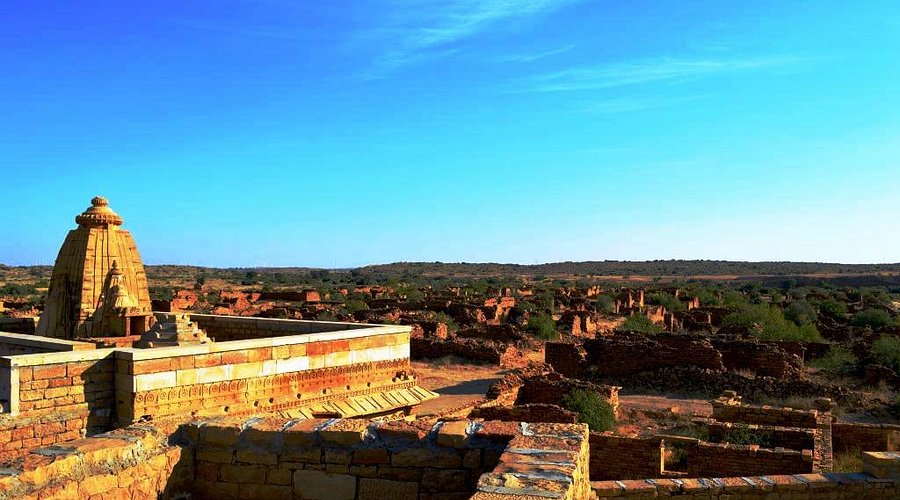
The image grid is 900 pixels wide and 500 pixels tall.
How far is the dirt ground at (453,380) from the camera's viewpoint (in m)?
15.7

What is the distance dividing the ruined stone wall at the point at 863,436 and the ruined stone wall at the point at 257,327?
7515mm

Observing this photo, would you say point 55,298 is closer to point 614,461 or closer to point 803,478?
point 614,461

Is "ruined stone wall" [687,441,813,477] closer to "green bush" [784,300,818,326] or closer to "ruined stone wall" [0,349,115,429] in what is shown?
"ruined stone wall" [0,349,115,429]

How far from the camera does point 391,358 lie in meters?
9.83

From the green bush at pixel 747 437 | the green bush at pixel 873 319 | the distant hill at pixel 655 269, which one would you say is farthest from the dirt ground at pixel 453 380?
the distant hill at pixel 655 269

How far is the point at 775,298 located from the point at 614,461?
35860 mm

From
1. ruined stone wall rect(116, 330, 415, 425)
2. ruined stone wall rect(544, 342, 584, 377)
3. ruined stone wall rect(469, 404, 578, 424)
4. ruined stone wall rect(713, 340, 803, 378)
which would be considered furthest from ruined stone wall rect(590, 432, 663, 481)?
ruined stone wall rect(713, 340, 803, 378)

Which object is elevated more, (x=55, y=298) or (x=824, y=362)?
(x=55, y=298)

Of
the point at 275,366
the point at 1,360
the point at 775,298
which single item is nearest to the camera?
the point at 1,360

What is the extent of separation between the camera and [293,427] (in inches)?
180

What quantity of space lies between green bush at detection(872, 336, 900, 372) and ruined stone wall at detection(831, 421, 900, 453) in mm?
7964

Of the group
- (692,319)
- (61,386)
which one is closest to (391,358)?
(61,386)

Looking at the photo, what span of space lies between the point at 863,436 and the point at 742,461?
328 centimetres

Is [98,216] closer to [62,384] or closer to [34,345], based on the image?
[34,345]
